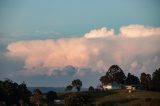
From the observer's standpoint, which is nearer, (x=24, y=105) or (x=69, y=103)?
(x=69, y=103)

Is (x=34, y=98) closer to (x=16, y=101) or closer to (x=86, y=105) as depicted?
(x=16, y=101)

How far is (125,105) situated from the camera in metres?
183

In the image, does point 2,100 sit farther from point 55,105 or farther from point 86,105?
point 86,105

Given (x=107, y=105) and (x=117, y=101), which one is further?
(x=117, y=101)

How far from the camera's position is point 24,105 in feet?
655

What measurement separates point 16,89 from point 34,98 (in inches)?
392

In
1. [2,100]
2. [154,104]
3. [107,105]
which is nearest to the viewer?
[154,104]

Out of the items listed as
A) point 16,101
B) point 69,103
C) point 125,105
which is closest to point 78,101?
point 69,103

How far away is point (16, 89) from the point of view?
19812 cm

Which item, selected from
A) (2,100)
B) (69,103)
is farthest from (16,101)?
(69,103)

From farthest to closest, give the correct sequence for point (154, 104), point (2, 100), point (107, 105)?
point (2, 100)
point (107, 105)
point (154, 104)

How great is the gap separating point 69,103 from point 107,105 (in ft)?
48.0

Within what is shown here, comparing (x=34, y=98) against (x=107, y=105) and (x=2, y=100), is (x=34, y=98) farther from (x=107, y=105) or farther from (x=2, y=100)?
(x=107, y=105)

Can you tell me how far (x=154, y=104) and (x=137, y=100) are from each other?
33485mm
